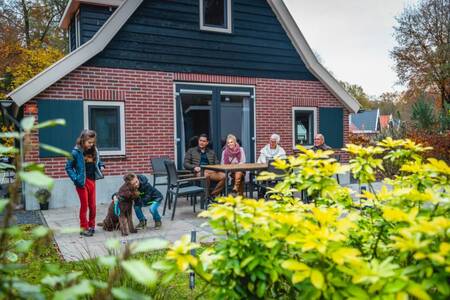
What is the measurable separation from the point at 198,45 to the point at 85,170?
212 inches

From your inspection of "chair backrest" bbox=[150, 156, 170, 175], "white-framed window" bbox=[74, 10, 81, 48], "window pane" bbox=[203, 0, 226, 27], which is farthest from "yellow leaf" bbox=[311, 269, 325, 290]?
"white-framed window" bbox=[74, 10, 81, 48]

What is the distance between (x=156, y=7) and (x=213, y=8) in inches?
66.5

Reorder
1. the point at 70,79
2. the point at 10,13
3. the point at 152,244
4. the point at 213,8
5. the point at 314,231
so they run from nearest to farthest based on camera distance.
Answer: the point at 152,244, the point at 314,231, the point at 70,79, the point at 213,8, the point at 10,13

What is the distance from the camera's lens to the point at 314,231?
4.79 feet

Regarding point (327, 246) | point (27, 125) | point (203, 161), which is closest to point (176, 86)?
point (203, 161)

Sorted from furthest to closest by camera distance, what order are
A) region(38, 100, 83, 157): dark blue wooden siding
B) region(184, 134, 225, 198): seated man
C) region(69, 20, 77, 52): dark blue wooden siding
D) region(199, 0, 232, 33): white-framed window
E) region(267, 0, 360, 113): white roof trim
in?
region(69, 20, 77, 52): dark blue wooden siding → region(267, 0, 360, 113): white roof trim → region(199, 0, 232, 33): white-framed window → region(184, 134, 225, 198): seated man → region(38, 100, 83, 157): dark blue wooden siding

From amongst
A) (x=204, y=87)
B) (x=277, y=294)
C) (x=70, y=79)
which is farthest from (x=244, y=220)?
(x=204, y=87)

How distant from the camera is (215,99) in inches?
407

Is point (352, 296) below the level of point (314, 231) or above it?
below

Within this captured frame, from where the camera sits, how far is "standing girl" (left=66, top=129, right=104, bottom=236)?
5742 millimetres

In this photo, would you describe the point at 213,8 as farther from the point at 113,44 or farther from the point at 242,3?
the point at 113,44

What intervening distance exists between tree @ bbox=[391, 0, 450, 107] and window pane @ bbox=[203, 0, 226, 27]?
19.1 meters

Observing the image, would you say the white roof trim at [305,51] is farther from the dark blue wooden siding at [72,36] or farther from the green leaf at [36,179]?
the green leaf at [36,179]

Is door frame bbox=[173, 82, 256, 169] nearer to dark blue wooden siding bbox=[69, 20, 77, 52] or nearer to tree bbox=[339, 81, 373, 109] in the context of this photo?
dark blue wooden siding bbox=[69, 20, 77, 52]
